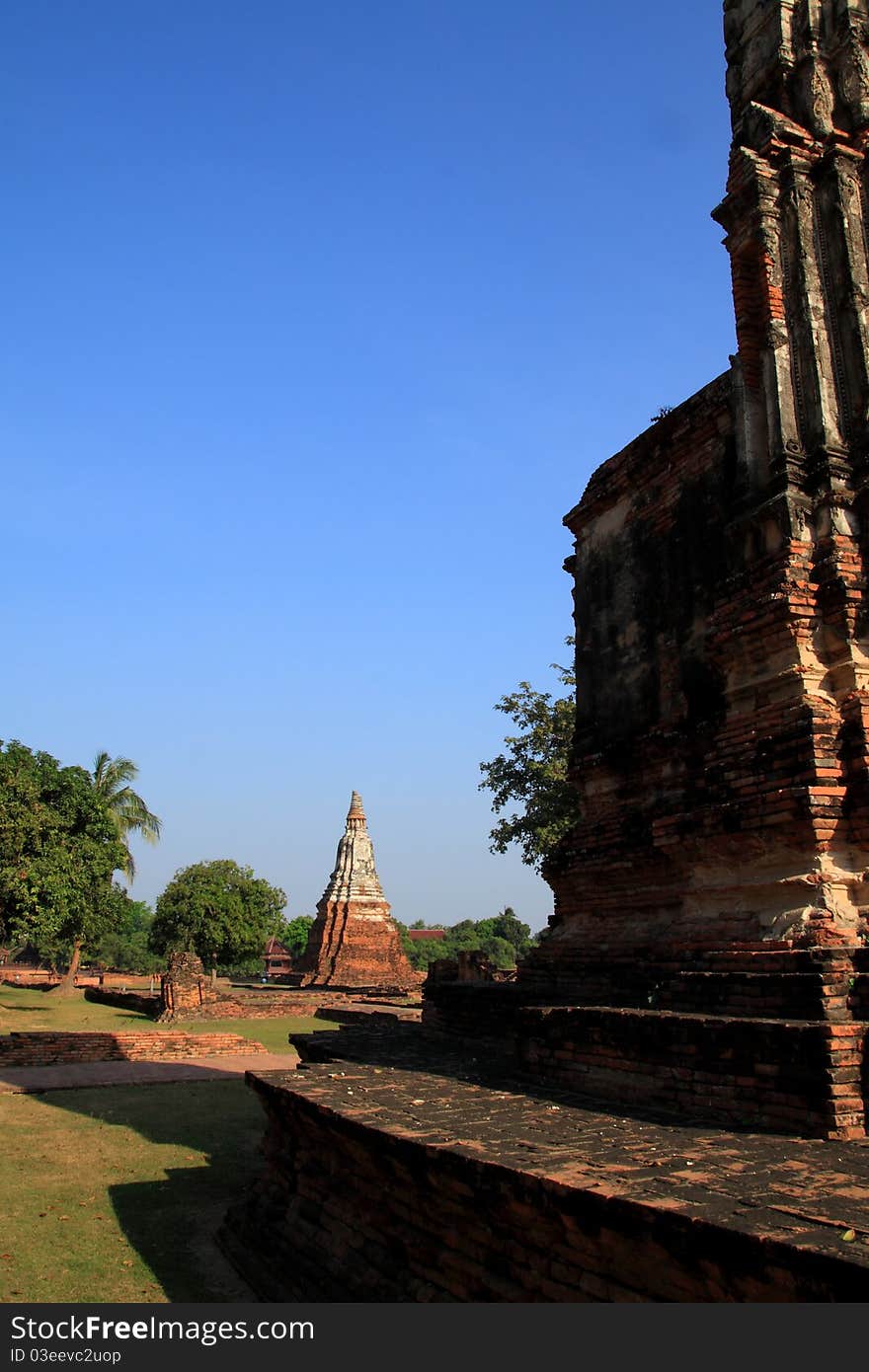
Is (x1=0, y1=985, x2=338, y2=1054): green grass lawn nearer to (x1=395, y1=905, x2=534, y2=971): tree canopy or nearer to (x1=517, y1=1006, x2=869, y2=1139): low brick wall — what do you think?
(x1=517, y1=1006, x2=869, y2=1139): low brick wall

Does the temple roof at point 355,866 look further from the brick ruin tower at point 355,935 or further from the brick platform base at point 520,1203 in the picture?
the brick platform base at point 520,1203

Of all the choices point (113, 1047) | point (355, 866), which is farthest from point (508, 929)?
point (113, 1047)

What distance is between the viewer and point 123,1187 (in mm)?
8133

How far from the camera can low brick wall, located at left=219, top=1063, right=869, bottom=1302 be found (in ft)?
9.93

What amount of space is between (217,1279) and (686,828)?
13.5ft

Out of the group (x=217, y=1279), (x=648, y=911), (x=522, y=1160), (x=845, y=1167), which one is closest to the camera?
(x=845, y=1167)

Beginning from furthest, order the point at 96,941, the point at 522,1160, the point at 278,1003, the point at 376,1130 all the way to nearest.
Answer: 1. the point at 96,941
2. the point at 278,1003
3. the point at 376,1130
4. the point at 522,1160

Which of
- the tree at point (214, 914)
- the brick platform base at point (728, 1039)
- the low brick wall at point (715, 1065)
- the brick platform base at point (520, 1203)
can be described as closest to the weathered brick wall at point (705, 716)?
the brick platform base at point (728, 1039)

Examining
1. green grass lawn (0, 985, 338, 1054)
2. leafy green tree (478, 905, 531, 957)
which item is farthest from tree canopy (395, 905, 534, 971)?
green grass lawn (0, 985, 338, 1054)

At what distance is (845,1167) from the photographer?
375 cm

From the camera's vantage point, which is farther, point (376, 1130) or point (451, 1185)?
point (376, 1130)

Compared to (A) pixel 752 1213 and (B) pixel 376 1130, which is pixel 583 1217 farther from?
(B) pixel 376 1130
